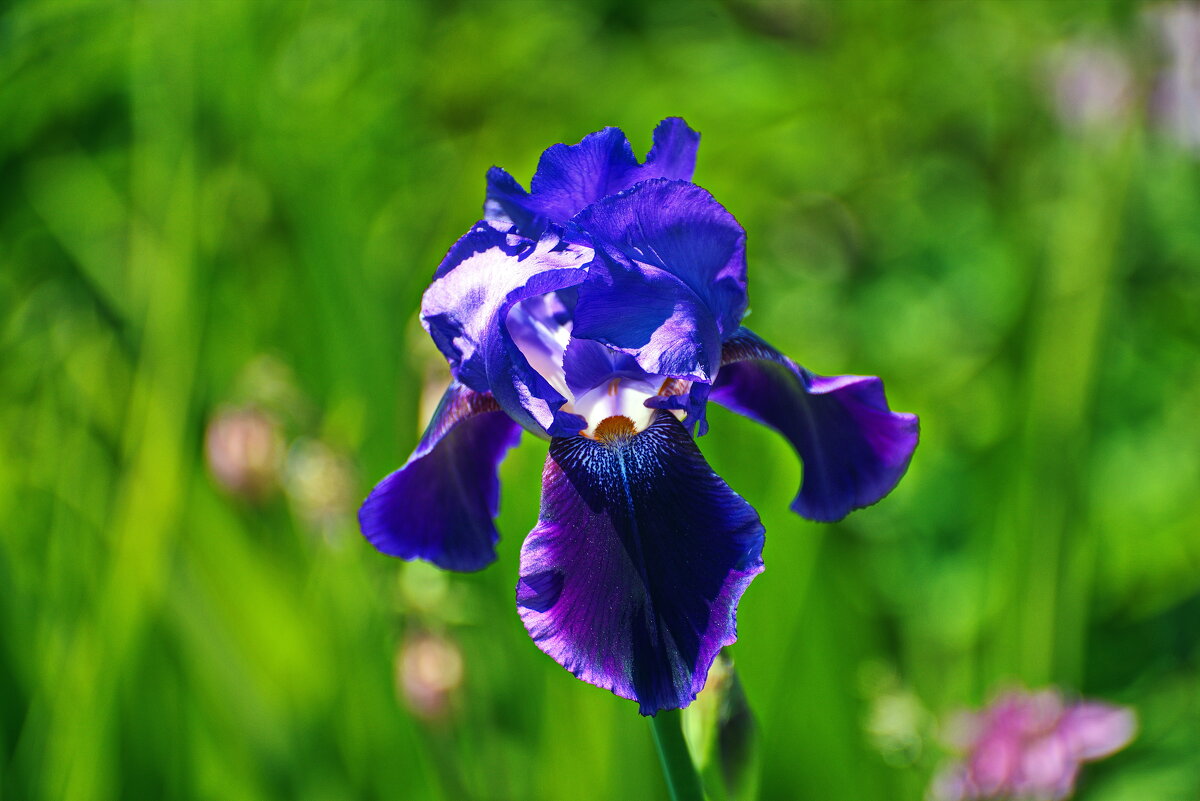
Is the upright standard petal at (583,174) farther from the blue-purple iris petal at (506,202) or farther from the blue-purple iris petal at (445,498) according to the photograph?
the blue-purple iris petal at (445,498)

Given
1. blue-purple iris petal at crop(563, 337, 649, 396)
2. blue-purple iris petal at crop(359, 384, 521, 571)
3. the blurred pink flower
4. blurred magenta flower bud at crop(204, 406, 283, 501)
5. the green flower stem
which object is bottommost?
the green flower stem

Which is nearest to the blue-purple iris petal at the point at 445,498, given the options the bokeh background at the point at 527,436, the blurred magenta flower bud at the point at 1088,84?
the bokeh background at the point at 527,436

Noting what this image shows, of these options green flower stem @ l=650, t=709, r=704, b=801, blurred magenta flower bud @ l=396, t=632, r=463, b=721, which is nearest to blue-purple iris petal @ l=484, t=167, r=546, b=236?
green flower stem @ l=650, t=709, r=704, b=801

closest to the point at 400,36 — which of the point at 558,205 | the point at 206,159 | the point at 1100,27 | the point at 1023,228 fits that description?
the point at 206,159

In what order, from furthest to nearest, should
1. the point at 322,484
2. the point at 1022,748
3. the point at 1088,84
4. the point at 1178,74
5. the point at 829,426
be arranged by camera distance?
the point at 1088,84
the point at 1178,74
the point at 322,484
the point at 1022,748
the point at 829,426

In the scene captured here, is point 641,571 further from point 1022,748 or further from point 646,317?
point 1022,748

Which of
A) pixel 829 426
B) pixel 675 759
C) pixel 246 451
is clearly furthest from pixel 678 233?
pixel 246 451

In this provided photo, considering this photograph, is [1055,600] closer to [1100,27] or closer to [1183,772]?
[1183,772]

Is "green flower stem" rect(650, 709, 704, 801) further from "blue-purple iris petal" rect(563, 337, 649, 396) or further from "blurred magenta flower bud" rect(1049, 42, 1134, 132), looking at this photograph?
"blurred magenta flower bud" rect(1049, 42, 1134, 132)
